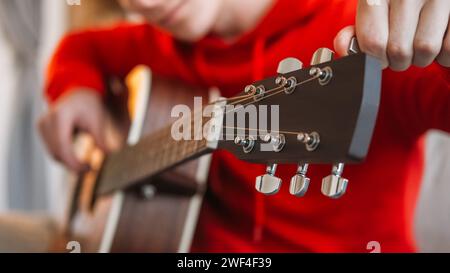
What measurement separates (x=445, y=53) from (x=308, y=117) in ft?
0.37

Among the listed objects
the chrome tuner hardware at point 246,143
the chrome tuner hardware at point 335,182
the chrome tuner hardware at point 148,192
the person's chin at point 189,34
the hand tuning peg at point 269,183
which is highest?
the person's chin at point 189,34

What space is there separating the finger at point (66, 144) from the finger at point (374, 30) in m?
0.67

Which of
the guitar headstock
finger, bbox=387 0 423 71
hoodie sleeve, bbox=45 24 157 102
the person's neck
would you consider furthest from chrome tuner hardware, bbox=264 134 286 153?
hoodie sleeve, bbox=45 24 157 102

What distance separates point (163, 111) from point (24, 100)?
3.62ft

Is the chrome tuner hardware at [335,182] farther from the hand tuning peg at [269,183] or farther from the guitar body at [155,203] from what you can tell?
the guitar body at [155,203]

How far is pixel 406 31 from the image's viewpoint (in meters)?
0.41

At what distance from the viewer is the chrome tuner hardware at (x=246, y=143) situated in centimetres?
48

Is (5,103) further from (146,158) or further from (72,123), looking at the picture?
(146,158)

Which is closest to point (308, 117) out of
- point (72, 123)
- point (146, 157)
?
point (146, 157)

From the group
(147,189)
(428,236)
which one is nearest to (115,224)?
(147,189)

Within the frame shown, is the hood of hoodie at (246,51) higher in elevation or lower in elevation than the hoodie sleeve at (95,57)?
lower

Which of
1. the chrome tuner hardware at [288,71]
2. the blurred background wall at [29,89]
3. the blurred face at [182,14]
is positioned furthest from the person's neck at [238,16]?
the blurred background wall at [29,89]

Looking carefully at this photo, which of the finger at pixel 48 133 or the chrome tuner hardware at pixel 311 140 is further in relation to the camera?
the finger at pixel 48 133

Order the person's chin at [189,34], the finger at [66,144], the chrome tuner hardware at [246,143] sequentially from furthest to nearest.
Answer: the finger at [66,144] → the person's chin at [189,34] → the chrome tuner hardware at [246,143]
